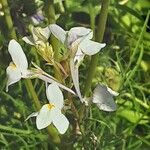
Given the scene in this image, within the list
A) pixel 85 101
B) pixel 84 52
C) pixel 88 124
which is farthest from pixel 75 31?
pixel 88 124

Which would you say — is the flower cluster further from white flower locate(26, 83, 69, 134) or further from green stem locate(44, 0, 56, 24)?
green stem locate(44, 0, 56, 24)

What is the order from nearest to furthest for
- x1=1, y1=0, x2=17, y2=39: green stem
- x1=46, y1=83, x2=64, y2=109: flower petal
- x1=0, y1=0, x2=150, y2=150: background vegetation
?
x1=46, y1=83, x2=64, y2=109: flower petal → x1=1, y1=0, x2=17, y2=39: green stem → x1=0, y1=0, x2=150, y2=150: background vegetation

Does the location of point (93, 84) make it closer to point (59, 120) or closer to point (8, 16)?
point (8, 16)

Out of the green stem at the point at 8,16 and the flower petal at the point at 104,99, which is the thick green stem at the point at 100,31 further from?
the green stem at the point at 8,16

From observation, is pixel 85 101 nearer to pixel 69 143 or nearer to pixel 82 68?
pixel 69 143

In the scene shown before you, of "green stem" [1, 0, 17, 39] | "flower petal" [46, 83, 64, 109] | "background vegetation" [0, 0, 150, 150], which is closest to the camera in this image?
"flower petal" [46, 83, 64, 109]

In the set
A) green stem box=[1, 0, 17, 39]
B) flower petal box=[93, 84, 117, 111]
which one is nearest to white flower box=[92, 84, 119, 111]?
flower petal box=[93, 84, 117, 111]
